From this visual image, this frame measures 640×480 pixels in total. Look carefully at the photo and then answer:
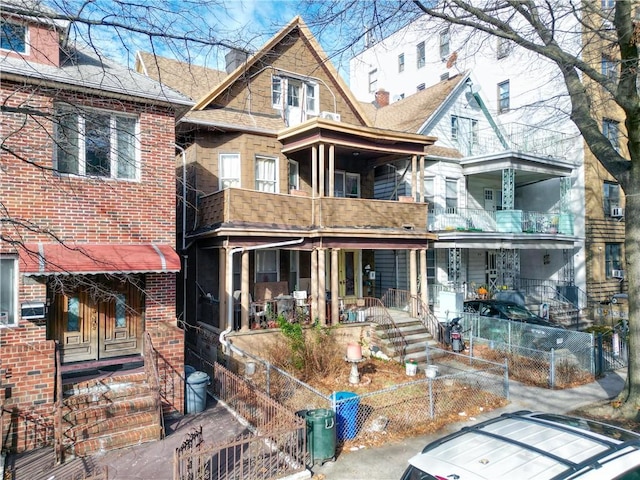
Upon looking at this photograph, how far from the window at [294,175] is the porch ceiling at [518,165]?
8.69 meters

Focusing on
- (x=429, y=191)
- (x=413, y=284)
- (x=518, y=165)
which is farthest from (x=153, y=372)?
(x=518, y=165)

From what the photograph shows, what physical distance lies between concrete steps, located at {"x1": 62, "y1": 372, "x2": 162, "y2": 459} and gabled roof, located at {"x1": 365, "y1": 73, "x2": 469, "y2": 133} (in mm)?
15152

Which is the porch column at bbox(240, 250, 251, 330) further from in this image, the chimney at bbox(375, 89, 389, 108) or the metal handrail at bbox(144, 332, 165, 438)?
the chimney at bbox(375, 89, 389, 108)

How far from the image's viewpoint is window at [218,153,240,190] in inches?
612

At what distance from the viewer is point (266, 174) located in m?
16.2

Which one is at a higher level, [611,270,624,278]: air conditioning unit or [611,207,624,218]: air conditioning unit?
[611,207,624,218]: air conditioning unit

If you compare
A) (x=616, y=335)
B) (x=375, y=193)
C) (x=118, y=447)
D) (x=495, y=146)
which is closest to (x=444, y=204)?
(x=375, y=193)

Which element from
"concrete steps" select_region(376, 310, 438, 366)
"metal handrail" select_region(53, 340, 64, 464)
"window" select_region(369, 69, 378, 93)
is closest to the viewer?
"metal handrail" select_region(53, 340, 64, 464)

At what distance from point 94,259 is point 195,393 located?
3.72 m

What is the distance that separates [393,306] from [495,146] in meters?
11.4


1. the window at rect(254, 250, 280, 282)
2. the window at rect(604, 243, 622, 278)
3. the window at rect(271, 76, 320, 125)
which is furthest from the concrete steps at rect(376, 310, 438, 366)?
the window at rect(604, 243, 622, 278)

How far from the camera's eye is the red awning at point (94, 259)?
827cm

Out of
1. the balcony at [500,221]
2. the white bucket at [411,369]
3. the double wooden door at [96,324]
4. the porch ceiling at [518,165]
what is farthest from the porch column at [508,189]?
the double wooden door at [96,324]

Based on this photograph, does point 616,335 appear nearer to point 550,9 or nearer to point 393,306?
point 393,306
